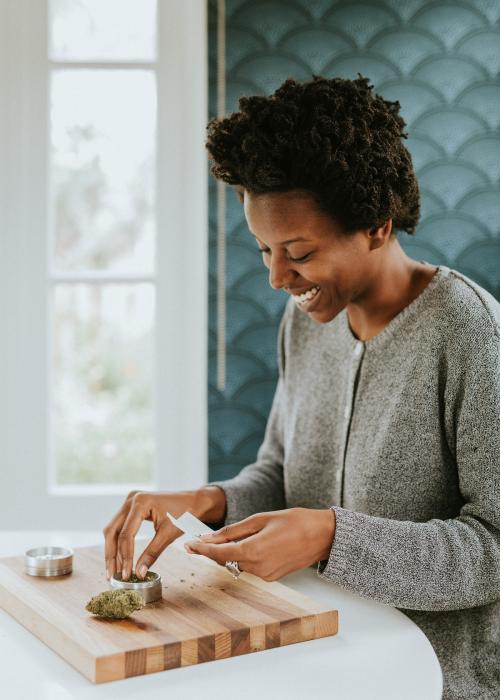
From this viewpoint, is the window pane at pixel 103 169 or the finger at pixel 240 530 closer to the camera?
the finger at pixel 240 530

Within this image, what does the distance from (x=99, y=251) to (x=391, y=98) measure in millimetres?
1083

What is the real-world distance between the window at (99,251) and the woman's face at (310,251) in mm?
1232

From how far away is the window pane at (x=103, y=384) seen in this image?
9.45 feet

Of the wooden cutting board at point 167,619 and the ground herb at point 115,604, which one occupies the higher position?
the ground herb at point 115,604

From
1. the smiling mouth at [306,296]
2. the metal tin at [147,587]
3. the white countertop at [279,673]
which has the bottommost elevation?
the white countertop at [279,673]

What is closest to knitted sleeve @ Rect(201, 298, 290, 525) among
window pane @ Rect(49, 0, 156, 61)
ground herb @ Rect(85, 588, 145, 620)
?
ground herb @ Rect(85, 588, 145, 620)

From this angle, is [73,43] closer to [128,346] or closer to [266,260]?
[128,346]

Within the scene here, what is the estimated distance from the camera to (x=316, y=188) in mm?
1443

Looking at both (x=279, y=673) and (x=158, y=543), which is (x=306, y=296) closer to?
(x=158, y=543)

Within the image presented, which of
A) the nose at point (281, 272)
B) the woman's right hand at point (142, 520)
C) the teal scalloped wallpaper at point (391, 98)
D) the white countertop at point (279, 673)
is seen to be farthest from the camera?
the teal scalloped wallpaper at point (391, 98)

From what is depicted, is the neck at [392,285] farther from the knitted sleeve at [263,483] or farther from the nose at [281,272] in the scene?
the knitted sleeve at [263,483]

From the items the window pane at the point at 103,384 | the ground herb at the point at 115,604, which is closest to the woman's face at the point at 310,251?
the ground herb at the point at 115,604

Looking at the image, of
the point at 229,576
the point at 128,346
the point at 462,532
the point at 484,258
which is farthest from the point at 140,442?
the point at 462,532

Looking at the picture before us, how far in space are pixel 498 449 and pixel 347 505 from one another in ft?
1.15
